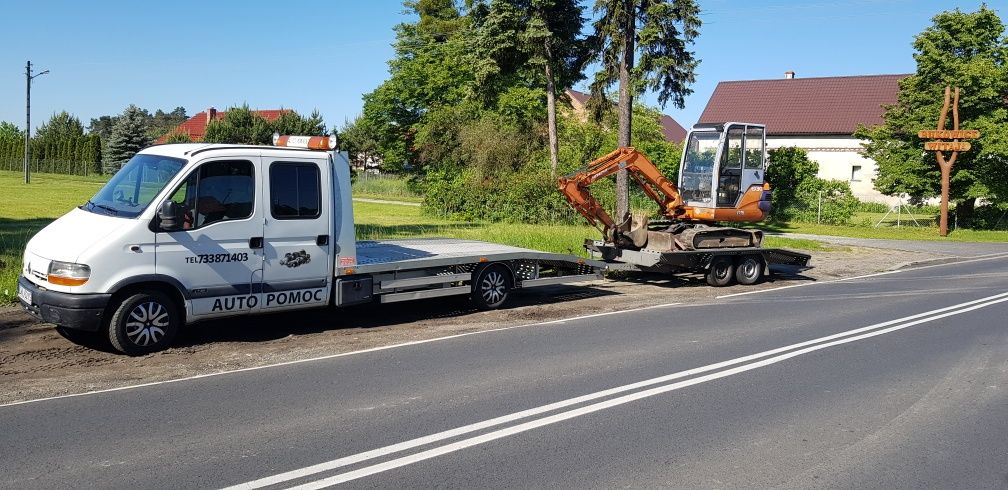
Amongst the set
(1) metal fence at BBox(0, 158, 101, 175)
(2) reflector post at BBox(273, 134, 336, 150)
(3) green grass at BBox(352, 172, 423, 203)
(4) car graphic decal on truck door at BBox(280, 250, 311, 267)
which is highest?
(1) metal fence at BBox(0, 158, 101, 175)

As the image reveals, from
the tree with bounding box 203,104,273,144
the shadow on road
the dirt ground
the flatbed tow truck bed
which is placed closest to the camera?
the dirt ground

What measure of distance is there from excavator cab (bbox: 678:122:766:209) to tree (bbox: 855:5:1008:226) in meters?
22.6

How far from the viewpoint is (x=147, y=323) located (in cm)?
910

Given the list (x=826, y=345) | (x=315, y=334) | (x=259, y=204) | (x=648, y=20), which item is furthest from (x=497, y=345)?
(x=648, y=20)

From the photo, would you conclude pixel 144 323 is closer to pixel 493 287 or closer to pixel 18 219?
pixel 493 287

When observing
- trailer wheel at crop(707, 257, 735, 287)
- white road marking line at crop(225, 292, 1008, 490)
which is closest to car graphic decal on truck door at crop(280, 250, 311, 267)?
white road marking line at crop(225, 292, 1008, 490)

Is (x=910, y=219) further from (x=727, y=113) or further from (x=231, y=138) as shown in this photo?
(x=231, y=138)

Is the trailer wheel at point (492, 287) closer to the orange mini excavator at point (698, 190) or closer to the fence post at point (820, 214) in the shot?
the orange mini excavator at point (698, 190)

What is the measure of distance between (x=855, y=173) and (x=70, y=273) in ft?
182

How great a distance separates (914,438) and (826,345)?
3.83 metres

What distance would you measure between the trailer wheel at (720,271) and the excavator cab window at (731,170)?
4.43 ft

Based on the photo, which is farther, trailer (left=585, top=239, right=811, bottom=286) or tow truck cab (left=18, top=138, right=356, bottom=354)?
trailer (left=585, top=239, right=811, bottom=286)

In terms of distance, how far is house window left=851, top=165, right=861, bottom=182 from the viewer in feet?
185

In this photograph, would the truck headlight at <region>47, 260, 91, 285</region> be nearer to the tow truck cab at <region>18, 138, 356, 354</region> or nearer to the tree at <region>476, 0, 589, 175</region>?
the tow truck cab at <region>18, 138, 356, 354</region>
